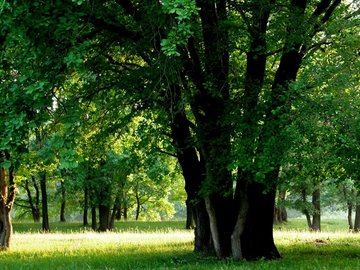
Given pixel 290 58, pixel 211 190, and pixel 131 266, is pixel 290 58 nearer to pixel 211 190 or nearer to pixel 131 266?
pixel 211 190

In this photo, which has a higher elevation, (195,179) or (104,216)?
(195,179)

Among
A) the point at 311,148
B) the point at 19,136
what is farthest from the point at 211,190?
the point at 19,136

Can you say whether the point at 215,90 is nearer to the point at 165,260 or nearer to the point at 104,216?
the point at 165,260

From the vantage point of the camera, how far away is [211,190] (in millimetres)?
11281

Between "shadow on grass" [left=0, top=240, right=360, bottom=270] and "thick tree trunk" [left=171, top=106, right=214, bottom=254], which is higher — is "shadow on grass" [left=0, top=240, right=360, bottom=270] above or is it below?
below

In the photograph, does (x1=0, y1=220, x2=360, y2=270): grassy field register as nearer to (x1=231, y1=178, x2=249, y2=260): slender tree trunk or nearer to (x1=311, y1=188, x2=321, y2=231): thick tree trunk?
(x1=231, y1=178, x2=249, y2=260): slender tree trunk

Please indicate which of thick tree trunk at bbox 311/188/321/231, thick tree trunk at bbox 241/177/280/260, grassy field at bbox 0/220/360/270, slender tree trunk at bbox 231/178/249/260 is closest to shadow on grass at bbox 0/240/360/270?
grassy field at bbox 0/220/360/270

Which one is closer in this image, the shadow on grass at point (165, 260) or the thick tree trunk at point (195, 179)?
the shadow on grass at point (165, 260)

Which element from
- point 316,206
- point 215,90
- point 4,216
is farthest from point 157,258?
point 316,206

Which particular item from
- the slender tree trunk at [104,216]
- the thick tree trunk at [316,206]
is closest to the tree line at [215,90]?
the thick tree trunk at [316,206]

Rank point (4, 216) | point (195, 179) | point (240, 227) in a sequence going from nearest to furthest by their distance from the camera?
1. point (240, 227)
2. point (195, 179)
3. point (4, 216)

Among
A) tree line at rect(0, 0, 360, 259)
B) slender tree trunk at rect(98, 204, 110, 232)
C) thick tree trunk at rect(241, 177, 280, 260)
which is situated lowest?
slender tree trunk at rect(98, 204, 110, 232)

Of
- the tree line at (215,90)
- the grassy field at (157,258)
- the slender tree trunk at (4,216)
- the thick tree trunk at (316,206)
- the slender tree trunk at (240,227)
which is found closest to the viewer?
the tree line at (215,90)

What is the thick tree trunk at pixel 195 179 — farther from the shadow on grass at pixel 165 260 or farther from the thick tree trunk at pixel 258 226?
the thick tree trunk at pixel 258 226
